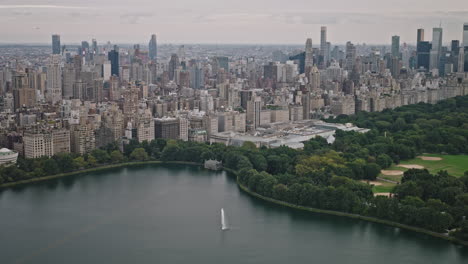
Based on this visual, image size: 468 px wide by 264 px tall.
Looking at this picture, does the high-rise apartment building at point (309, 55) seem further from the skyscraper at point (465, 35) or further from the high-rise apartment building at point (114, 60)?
the high-rise apartment building at point (114, 60)

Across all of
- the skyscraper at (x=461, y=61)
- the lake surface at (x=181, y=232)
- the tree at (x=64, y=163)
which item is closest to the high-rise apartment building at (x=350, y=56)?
the skyscraper at (x=461, y=61)

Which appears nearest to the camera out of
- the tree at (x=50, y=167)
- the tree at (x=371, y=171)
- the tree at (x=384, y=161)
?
the tree at (x=371, y=171)

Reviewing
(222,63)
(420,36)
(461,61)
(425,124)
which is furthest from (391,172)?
(420,36)

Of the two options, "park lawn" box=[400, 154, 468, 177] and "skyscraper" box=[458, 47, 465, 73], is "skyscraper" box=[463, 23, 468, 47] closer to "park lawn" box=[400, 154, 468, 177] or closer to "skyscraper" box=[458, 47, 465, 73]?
"skyscraper" box=[458, 47, 465, 73]

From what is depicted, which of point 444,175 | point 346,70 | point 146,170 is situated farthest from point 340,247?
point 346,70

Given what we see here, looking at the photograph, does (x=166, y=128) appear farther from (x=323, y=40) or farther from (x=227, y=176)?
(x=323, y=40)

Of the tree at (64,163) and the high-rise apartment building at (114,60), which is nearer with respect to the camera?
the tree at (64,163)
